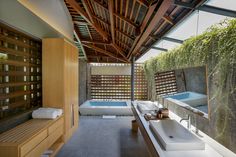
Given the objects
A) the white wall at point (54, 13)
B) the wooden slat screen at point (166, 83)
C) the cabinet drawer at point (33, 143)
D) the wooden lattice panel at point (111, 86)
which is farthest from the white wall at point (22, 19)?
the wooden lattice panel at point (111, 86)

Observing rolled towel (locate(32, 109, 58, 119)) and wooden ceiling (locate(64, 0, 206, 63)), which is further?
rolled towel (locate(32, 109, 58, 119))

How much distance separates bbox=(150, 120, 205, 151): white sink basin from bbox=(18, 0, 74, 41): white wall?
261 cm

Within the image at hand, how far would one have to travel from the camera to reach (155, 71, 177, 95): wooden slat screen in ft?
10.1

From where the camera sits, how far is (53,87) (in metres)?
3.51

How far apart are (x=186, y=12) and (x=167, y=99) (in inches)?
74.3

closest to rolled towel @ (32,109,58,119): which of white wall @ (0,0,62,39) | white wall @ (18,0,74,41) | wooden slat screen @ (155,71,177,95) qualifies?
white wall @ (0,0,62,39)

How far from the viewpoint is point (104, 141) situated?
3.84 meters

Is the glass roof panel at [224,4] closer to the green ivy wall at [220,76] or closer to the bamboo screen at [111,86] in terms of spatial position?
the green ivy wall at [220,76]

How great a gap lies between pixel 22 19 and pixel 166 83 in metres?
2.86

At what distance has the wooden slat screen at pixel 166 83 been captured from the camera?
10.1 feet

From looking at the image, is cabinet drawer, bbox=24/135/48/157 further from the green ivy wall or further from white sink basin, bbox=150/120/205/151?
the green ivy wall

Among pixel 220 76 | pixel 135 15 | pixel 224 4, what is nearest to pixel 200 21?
pixel 224 4

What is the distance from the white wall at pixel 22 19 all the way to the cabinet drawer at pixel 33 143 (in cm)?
156

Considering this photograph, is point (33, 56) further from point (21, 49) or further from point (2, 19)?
point (2, 19)
